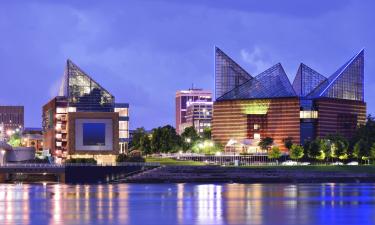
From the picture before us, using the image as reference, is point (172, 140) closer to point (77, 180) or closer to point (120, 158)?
point (120, 158)

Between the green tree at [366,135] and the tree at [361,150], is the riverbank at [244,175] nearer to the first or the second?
the tree at [361,150]

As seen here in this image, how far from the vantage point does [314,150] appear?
560 feet

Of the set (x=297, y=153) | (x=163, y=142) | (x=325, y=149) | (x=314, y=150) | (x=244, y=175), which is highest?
(x=163, y=142)

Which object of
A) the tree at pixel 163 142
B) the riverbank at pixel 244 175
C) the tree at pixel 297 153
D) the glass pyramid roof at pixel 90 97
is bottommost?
the riverbank at pixel 244 175

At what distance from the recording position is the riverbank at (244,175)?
136 m

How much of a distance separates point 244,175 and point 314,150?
36295 millimetres

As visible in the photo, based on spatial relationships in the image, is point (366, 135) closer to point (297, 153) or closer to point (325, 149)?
point (325, 149)

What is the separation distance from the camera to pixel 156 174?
137375 mm

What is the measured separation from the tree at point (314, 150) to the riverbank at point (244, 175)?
1004 inches

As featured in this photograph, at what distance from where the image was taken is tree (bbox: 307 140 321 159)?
170375 millimetres

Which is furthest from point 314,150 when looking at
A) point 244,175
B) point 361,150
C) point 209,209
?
point 209,209

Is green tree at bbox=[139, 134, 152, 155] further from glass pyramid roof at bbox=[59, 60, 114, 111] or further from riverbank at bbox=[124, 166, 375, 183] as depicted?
riverbank at bbox=[124, 166, 375, 183]

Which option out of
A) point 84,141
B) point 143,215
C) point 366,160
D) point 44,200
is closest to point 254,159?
point 366,160

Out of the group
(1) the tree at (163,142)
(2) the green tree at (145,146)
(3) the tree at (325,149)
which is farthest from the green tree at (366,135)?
(2) the green tree at (145,146)
